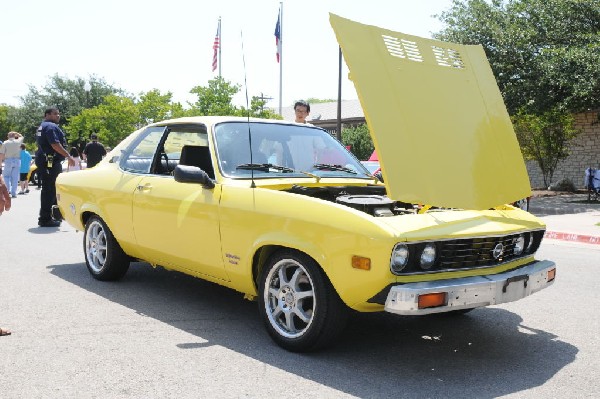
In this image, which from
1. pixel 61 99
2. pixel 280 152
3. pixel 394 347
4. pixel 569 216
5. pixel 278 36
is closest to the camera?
pixel 394 347

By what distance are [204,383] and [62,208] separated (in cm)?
405

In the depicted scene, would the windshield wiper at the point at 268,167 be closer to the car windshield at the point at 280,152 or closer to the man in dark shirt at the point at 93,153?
the car windshield at the point at 280,152

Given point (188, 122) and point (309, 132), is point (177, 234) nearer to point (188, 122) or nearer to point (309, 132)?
point (188, 122)

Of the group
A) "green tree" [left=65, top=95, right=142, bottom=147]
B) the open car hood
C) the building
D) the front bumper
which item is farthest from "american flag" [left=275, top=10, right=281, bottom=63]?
the front bumper

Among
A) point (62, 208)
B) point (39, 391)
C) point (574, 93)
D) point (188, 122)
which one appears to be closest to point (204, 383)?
point (39, 391)

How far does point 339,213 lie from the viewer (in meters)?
3.93

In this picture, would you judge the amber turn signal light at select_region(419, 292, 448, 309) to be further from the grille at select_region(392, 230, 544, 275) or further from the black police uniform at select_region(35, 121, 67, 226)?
the black police uniform at select_region(35, 121, 67, 226)

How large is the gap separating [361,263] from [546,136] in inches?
909

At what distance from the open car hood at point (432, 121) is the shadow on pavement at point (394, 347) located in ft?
3.32

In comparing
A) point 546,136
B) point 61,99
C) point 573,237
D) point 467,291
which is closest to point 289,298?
point 467,291

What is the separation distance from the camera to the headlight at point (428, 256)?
386 cm

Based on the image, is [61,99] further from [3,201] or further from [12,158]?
[3,201]

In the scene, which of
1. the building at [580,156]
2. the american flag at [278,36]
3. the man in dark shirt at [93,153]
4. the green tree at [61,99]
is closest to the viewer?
the man in dark shirt at [93,153]

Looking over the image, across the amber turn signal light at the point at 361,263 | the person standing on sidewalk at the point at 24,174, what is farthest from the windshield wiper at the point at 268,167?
the person standing on sidewalk at the point at 24,174
